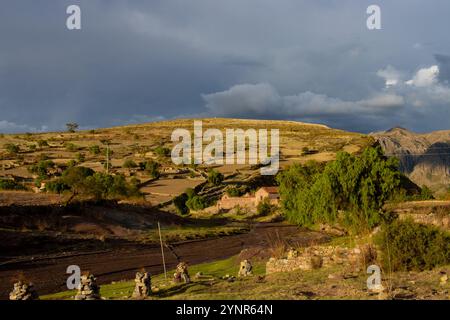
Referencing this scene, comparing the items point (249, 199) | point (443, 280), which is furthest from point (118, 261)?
point (249, 199)

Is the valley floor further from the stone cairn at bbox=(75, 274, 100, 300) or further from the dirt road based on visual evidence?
the dirt road

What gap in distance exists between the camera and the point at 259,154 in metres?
103

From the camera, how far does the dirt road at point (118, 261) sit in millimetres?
22594

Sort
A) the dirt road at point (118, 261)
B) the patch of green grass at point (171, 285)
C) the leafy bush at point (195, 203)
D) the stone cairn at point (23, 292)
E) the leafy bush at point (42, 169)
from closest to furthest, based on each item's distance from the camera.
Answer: the stone cairn at point (23, 292) < the patch of green grass at point (171, 285) < the dirt road at point (118, 261) < the leafy bush at point (195, 203) < the leafy bush at point (42, 169)

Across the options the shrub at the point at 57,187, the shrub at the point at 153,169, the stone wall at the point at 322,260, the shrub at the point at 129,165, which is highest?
the shrub at the point at 129,165

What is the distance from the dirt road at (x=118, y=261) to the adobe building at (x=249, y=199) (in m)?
23.3

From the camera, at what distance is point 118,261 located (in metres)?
28.8

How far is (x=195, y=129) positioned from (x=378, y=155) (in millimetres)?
115743

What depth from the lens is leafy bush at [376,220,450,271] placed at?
50.4 feet

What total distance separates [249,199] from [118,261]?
3982cm

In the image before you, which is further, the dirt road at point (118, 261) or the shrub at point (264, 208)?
the shrub at point (264, 208)

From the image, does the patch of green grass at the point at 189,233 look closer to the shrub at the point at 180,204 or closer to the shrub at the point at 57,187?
the shrub at the point at 57,187

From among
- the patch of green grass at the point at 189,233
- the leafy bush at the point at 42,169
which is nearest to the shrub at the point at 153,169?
the leafy bush at the point at 42,169

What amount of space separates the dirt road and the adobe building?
23.3m
